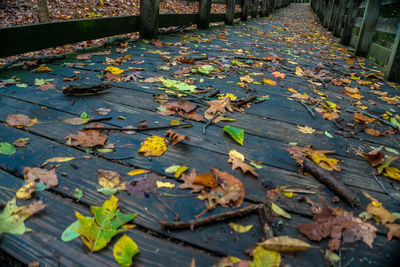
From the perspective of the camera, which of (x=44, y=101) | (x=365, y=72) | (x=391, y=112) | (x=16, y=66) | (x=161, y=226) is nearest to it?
(x=161, y=226)

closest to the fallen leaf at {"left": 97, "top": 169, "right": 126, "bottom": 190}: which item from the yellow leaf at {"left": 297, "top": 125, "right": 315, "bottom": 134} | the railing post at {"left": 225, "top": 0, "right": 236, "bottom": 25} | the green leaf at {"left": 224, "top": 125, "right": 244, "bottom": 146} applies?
the green leaf at {"left": 224, "top": 125, "right": 244, "bottom": 146}

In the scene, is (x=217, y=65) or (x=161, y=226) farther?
(x=217, y=65)

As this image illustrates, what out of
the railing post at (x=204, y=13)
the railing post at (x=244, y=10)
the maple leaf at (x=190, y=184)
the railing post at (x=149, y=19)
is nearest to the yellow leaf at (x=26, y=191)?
the maple leaf at (x=190, y=184)

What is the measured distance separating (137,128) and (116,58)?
1.74 m

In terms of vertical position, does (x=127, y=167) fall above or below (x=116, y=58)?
below

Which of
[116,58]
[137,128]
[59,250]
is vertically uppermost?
[116,58]

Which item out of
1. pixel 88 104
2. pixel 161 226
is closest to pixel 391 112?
pixel 161 226

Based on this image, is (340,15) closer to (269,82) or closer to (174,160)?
(269,82)

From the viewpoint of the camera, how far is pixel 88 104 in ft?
5.46

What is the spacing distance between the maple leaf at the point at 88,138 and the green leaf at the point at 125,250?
60 centimetres

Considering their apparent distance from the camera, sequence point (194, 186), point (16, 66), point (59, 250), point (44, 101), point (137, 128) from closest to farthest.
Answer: point (59, 250)
point (194, 186)
point (137, 128)
point (44, 101)
point (16, 66)

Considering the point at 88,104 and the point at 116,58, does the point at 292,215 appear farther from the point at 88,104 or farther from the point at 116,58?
the point at 116,58

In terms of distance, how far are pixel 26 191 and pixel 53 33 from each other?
2136 millimetres

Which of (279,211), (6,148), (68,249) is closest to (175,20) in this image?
(6,148)
